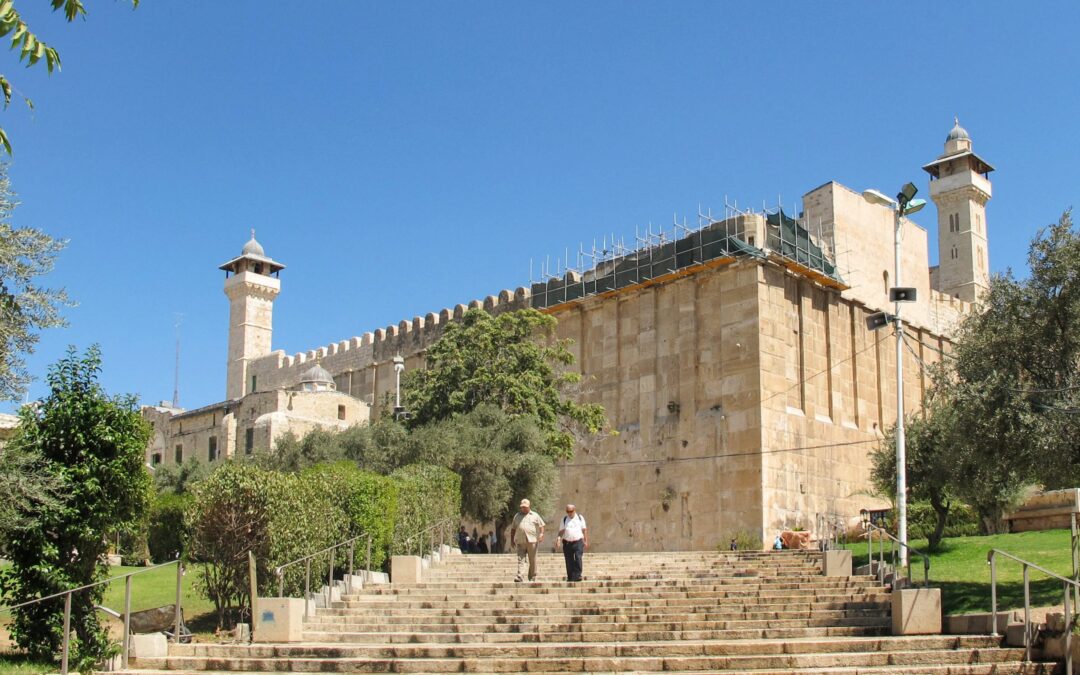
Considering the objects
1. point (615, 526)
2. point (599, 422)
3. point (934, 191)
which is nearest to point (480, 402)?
point (599, 422)

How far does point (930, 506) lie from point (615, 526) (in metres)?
9.59

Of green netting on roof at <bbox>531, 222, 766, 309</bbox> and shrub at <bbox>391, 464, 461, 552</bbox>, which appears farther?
green netting on roof at <bbox>531, 222, 766, 309</bbox>

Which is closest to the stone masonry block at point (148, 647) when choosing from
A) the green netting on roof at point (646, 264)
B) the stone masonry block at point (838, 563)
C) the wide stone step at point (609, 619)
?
the wide stone step at point (609, 619)

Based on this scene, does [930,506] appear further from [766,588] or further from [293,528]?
[293,528]

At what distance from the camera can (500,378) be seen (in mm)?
27859

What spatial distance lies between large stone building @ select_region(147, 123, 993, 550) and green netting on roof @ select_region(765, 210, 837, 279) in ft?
0.19

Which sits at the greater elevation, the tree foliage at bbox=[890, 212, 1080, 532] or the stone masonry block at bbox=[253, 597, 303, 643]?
the tree foliage at bbox=[890, 212, 1080, 532]

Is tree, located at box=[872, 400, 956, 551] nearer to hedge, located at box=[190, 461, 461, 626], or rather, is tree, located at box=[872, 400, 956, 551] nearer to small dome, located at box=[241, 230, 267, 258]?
hedge, located at box=[190, 461, 461, 626]

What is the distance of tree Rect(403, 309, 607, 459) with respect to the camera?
27875 mm

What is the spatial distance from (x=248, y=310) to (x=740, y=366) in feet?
102

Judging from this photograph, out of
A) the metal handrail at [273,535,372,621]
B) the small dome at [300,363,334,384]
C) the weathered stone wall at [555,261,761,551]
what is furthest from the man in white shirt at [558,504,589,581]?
the small dome at [300,363,334,384]

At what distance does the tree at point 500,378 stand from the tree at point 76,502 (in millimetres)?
14063

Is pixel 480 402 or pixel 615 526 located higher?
pixel 480 402

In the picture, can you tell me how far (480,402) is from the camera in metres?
27.8
